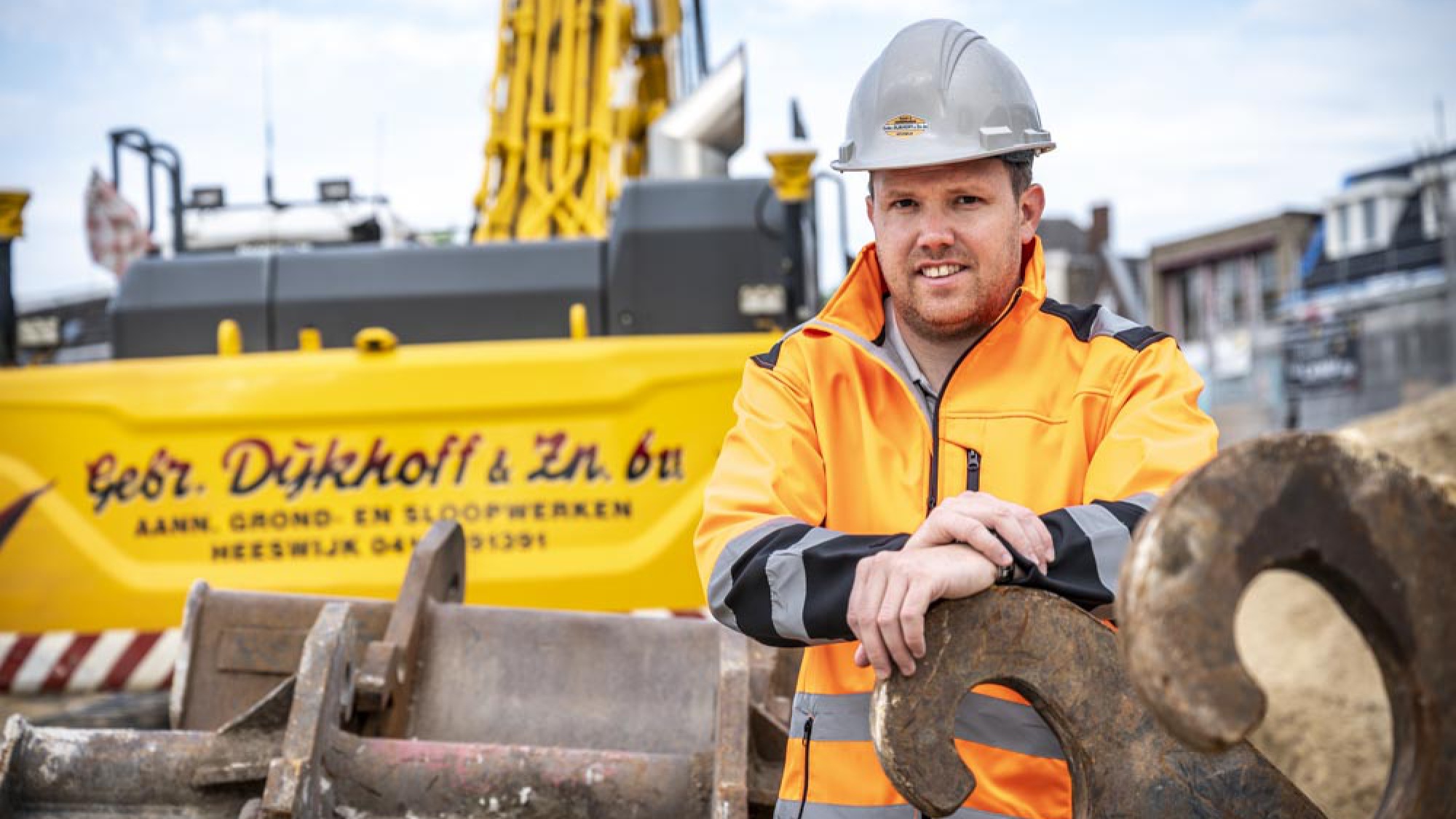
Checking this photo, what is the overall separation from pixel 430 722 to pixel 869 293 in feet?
5.78

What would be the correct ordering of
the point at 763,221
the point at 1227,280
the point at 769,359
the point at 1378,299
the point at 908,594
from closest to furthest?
1. the point at 908,594
2. the point at 769,359
3. the point at 763,221
4. the point at 1378,299
5. the point at 1227,280

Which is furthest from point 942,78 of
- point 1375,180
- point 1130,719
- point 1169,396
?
point 1375,180

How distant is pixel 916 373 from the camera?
2.25 metres

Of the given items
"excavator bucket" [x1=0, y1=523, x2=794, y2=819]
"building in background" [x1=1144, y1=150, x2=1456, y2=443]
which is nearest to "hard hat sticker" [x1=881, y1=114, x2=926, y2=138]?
"excavator bucket" [x1=0, y1=523, x2=794, y2=819]

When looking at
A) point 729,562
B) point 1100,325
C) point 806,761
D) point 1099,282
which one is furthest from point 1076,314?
point 1099,282

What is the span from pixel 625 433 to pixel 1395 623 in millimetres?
3555

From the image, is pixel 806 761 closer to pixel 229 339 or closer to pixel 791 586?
pixel 791 586

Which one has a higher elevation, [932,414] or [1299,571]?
[932,414]

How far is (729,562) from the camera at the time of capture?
205 centimetres

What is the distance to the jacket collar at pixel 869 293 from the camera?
2277mm

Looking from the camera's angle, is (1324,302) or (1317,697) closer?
(1317,697)

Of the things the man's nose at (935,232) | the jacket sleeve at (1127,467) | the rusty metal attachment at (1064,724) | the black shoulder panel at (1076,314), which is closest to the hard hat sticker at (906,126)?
the man's nose at (935,232)

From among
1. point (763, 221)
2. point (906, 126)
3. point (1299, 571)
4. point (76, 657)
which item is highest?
point (763, 221)

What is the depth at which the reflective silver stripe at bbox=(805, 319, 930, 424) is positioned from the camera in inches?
85.4
